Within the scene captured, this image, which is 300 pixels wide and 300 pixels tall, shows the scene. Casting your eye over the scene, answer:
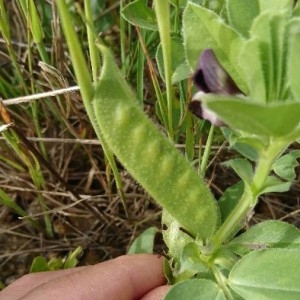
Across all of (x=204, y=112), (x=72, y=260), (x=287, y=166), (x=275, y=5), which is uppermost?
(x=275, y=5)

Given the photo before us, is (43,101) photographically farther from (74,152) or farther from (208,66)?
(208,66)

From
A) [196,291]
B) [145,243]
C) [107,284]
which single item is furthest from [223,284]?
[145,243]

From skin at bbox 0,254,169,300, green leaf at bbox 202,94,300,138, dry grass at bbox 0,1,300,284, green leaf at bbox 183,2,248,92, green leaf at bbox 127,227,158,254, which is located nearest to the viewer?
green leaf at bbox 202,94,300,138

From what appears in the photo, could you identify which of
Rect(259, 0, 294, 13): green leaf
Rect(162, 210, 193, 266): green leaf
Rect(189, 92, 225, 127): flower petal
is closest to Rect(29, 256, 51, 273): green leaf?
Rect(162, 210, 193, 266): green leaf

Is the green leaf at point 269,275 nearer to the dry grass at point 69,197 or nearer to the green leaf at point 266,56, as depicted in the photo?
the green leaf at point 266,56

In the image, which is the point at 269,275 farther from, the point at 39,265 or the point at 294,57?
the point at 39,265

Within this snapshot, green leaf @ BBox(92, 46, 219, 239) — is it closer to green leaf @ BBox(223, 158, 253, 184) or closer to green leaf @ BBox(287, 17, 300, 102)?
green leaf @ BBox(223, 158, 253, 184)

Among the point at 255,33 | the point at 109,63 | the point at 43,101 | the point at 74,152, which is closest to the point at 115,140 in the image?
the point at 109,63
